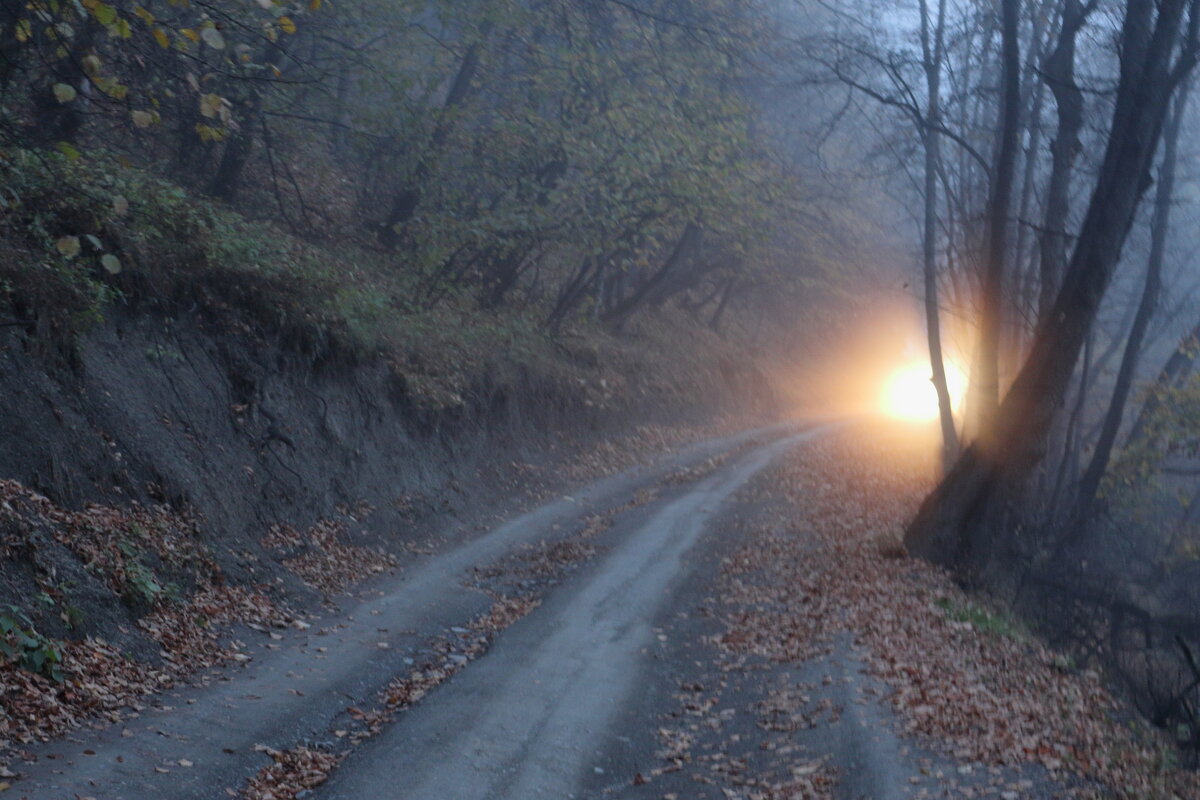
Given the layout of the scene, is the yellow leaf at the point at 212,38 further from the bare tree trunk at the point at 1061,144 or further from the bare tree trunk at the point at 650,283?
the bare tree trunk at the point at 650,283

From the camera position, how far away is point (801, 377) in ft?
164

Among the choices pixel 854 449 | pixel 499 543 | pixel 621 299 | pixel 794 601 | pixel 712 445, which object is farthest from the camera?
pixel 621 299

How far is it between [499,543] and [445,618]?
13.1 feet

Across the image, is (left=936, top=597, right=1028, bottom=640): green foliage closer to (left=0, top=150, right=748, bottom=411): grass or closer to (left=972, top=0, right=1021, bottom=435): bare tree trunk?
(left=972, top=0, right=1021, bottom=435): bare tree trunk

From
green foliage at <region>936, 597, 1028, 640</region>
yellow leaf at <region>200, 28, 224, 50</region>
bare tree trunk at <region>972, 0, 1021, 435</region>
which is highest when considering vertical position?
bare tree trunk at <region>972, 0, 1021, 435</region>

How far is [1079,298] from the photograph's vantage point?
1423 cm

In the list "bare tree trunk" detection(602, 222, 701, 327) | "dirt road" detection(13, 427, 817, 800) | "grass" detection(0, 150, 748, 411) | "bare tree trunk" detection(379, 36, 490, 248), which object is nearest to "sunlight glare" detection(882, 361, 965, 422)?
"bare tree trunk" detection(602, 222, 701, 327)

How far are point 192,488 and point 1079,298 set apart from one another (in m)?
11.8

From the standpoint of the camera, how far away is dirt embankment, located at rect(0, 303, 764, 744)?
8.52 metres

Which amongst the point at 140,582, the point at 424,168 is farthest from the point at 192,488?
the point at 424,168

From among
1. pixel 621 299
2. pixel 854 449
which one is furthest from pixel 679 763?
pixel 621 299

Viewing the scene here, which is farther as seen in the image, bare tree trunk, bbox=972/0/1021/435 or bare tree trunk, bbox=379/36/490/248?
bare tree trunk, bbox=379/36/490/248

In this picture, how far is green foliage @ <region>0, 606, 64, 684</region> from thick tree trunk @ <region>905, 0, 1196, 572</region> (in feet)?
39.7

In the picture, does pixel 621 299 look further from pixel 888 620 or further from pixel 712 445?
pixel 888 620
